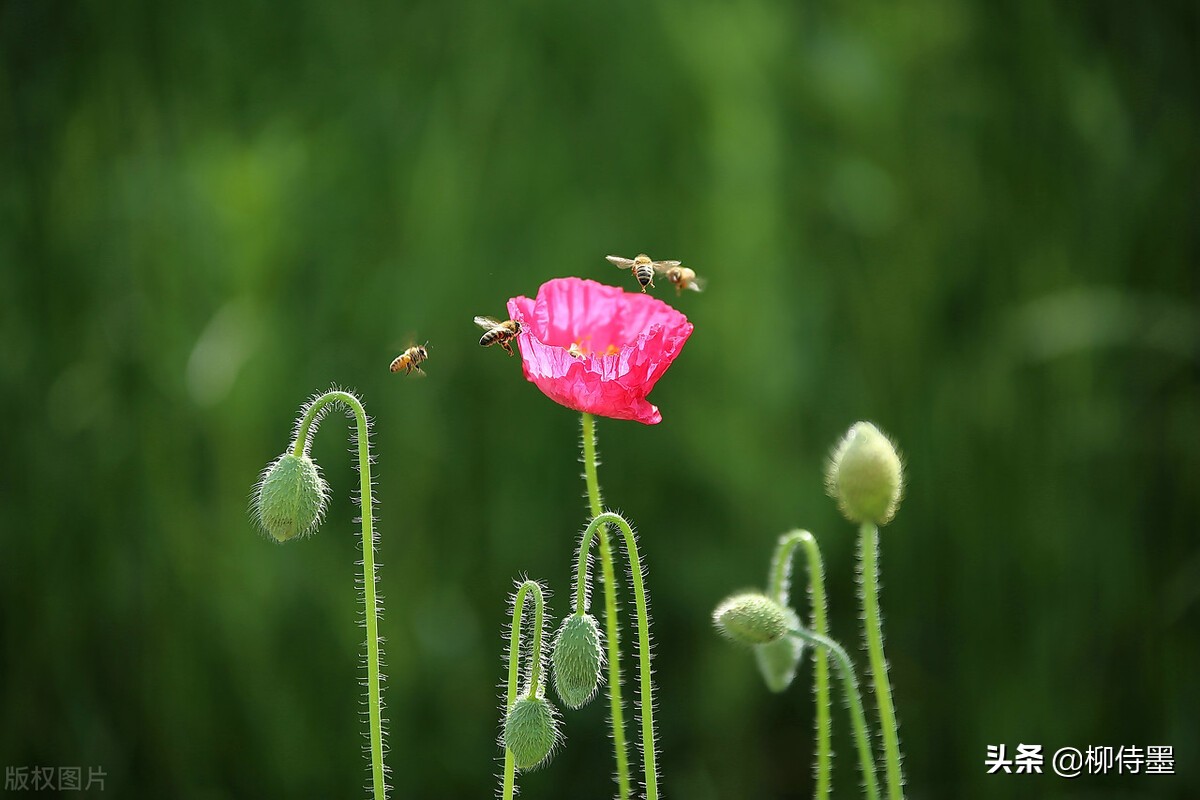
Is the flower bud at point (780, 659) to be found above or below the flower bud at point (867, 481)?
below

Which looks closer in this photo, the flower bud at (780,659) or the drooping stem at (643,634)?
the drooping stem at (643,634)

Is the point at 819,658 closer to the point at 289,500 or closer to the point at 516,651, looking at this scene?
the point at 516,651

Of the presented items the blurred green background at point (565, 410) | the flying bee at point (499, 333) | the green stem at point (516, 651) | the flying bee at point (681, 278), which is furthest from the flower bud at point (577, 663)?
the blurred green background at point (565, 410)

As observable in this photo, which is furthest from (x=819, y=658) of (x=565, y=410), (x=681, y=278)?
(x=565, y=410)

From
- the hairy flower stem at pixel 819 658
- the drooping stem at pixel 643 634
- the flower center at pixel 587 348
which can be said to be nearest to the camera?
the drooping stem at pixel 643 634

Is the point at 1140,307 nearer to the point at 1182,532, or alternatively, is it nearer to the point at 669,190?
the point at 1182,532

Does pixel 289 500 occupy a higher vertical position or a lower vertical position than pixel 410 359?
lower

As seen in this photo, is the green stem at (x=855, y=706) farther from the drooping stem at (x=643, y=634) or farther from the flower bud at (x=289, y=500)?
the flower bud at (x=289, y=500)
